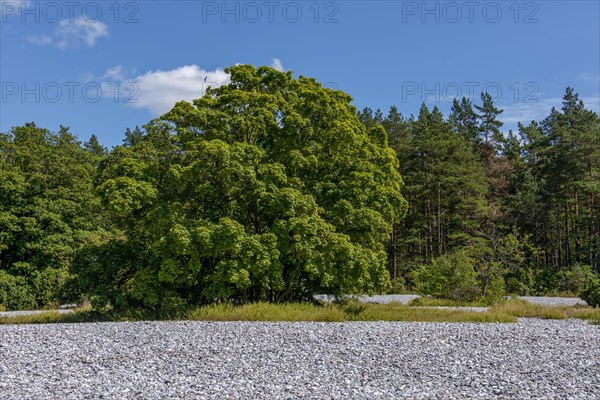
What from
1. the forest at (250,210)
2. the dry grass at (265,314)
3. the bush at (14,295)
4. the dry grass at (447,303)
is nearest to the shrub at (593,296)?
the forest at (250,210)

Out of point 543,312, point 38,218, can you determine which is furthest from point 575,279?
point 38,218

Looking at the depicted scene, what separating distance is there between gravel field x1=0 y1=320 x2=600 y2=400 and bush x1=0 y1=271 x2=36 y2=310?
14995mm

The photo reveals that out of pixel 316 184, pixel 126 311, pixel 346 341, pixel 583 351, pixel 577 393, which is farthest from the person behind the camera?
pixel 316 184

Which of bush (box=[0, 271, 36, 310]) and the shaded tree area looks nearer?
bush (box=[0, 271, 36, 310])

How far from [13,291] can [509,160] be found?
4238 cm

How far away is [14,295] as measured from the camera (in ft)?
80.3

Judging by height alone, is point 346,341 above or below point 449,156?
below

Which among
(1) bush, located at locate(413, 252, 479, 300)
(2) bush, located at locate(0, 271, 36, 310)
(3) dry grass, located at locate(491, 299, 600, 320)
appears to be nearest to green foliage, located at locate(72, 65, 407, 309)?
(3) dry grass, located at locate(491, 299, 600, 320)

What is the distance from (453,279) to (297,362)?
1489 cm

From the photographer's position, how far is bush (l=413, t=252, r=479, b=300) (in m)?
21.0

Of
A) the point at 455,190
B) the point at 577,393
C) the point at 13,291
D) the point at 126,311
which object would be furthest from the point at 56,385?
the point at 455,190

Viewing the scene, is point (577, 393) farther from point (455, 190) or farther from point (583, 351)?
point (455, 190)

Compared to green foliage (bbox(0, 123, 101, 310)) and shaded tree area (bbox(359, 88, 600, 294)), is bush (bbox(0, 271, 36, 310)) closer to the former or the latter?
green foliage (bbox(0, 123, 101, 310))

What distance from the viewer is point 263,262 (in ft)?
45.3
